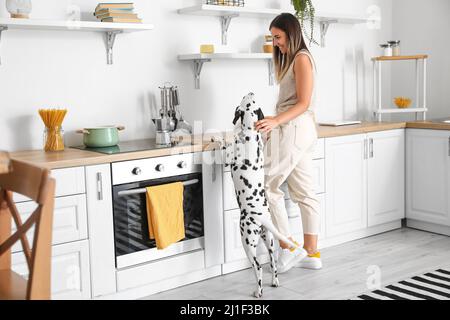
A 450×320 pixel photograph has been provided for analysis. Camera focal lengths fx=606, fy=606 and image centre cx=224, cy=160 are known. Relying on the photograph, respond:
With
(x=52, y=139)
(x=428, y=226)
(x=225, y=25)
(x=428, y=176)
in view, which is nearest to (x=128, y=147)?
(x=52, y=139)

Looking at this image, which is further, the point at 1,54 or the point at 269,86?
the point at 269,86

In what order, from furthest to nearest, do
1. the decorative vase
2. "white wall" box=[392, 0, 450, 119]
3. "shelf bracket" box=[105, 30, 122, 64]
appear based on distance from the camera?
1. "white wall" box=[392, 0, 450, 119]
2. "shelf bracket" box=[105, 30, 122, 64]
3. the decorative vase

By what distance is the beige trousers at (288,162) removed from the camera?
345 centimetres

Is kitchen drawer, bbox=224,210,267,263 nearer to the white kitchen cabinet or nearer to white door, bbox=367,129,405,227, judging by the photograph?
the white kitchen cabinet

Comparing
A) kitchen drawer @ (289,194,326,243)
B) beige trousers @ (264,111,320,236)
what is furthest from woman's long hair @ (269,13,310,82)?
kitchen drawer @ (289,194,326,243)

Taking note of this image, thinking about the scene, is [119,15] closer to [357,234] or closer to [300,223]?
[300,223]

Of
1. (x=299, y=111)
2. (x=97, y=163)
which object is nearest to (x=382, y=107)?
(x=299, y=111)

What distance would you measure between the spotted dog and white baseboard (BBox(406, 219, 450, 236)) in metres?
1.69

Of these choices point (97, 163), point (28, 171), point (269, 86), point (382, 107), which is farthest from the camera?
point (382, 107)

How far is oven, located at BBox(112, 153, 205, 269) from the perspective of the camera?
3.03m

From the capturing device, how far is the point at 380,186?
4340 mm

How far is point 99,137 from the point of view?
327 cm

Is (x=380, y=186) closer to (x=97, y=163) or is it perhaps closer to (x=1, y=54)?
(x=97, y=163)
